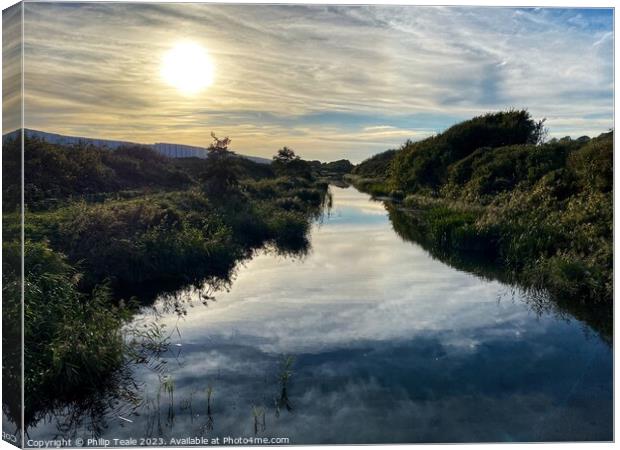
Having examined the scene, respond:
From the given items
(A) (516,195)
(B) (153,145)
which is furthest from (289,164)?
(A) (516,195)

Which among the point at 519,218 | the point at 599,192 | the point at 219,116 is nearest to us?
the point at 219,116

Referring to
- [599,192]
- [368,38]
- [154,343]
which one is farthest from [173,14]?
[599,192]

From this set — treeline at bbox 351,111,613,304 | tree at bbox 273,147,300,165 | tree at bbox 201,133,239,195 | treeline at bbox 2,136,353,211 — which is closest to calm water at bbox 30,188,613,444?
treeline at bbox 351,111,613,304

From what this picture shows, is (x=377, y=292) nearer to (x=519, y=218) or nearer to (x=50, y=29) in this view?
(x=519, y=218)

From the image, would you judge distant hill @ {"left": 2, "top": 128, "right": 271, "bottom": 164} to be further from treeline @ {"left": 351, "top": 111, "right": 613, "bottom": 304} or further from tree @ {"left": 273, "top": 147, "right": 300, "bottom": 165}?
treeline @ {"left": 351, "top": 111, "right": 613, "bottom": 304}

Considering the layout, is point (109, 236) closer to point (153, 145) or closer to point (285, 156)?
point (153, 145)

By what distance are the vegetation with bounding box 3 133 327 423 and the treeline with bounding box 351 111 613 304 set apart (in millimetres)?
2665

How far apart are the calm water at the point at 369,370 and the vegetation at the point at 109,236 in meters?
0.67

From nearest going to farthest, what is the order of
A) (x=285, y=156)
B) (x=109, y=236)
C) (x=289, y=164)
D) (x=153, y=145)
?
1. (x=153, y=145)
2. (x=285, y=156)
3. (x=289, y=164)
4. (x=109, y=236)

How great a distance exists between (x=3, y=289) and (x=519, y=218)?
32.1 ft

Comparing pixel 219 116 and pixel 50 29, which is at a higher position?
pixel 50 29

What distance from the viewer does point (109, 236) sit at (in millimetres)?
9172

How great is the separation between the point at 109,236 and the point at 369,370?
4771 mm

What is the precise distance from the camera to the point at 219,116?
765 centimetres
